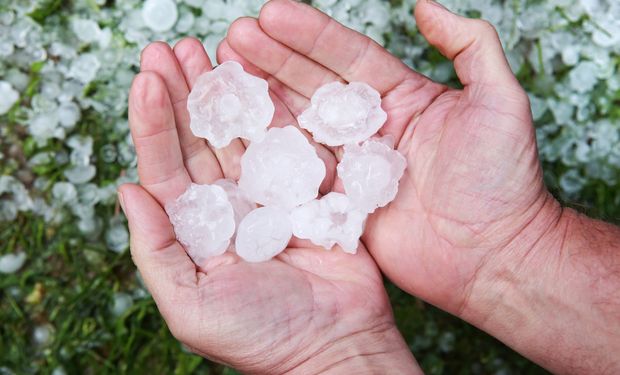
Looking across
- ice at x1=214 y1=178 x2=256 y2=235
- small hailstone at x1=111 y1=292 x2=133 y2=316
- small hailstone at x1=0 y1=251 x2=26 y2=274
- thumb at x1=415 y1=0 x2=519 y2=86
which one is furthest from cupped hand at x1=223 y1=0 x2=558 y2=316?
small hailstone at x1=0 y1=251 x2=26 y2=274

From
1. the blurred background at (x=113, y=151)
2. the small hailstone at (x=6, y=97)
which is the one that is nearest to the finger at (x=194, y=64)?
the blurred background at (x=113, y=151)

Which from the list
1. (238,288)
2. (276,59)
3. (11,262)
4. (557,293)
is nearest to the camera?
(238,288)

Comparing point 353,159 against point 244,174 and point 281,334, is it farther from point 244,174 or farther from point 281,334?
point 281,334

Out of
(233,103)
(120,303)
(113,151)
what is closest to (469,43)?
(233,103)

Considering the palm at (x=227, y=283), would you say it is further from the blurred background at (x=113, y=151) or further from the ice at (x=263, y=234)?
the blurred background at (x=113, y=151)

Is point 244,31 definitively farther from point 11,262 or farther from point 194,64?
point 11,262

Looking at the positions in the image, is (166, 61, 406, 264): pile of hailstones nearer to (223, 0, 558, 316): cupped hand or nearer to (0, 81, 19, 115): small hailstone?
(223, 0, 558, 316): cupped hand

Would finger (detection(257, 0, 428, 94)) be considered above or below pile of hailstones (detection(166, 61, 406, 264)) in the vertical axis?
above
